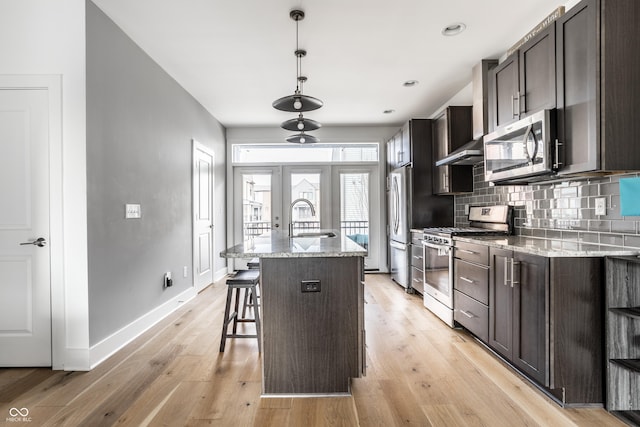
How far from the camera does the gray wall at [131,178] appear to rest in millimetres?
2598

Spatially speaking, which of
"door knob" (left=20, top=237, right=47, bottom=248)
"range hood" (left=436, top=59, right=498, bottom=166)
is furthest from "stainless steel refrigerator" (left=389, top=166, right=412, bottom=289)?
"door knob" (left=20, top=237, right=47, bottom=248)

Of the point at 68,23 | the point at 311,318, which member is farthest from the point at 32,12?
the point at 311,318

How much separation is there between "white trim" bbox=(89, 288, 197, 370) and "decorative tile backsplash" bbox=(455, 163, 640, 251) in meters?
3.57

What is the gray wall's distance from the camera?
260 centimetres

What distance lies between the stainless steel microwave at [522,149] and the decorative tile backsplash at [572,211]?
0.28 meters

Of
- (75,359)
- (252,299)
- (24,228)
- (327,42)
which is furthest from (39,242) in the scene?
(327,42)

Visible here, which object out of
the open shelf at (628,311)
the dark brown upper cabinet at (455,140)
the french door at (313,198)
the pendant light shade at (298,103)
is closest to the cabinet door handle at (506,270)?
the open shelf at (628,311)

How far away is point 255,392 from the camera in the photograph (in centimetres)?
216

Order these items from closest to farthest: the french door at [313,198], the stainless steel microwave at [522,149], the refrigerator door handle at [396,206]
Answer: the stainless steel microwave at [522,149]
the refrigerator door handle at [396,206]
the french door at [313,198]

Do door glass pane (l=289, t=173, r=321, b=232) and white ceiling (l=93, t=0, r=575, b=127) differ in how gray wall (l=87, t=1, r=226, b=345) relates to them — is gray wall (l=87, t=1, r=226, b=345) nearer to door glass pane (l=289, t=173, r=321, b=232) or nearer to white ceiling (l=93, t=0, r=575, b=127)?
white ceiling (l=93, t=0, r=575, b=127)

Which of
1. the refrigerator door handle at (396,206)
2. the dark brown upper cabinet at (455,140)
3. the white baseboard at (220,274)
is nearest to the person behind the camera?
the dark brown upper cabinet at (455,140)

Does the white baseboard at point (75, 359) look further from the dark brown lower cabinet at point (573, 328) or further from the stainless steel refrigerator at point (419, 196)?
the stainless steel refrigerator at point (419, 196)

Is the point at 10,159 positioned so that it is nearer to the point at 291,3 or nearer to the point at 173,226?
the point at 173,226

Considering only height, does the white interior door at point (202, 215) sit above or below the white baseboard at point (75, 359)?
above
